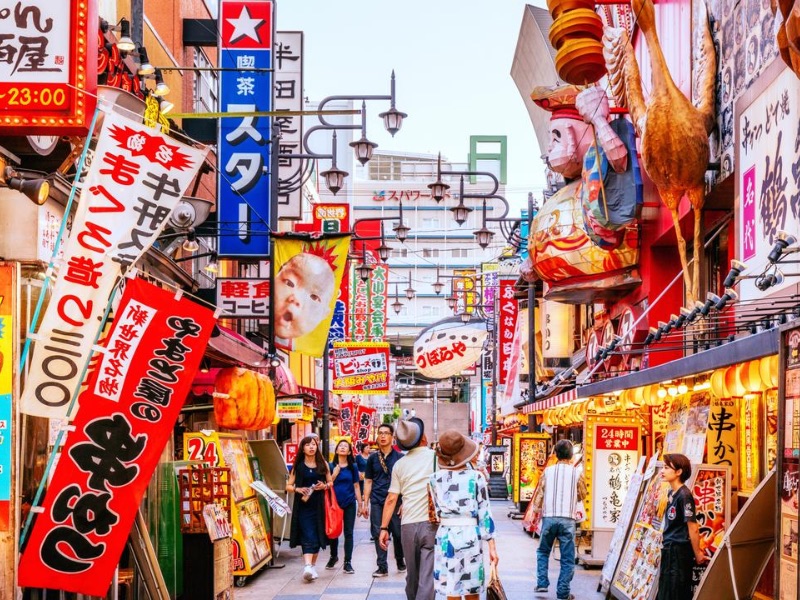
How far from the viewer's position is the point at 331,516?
16859mm

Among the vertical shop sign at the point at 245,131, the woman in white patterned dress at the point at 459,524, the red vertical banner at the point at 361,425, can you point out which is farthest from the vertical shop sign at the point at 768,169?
the red vertical banner at the point at 361,425

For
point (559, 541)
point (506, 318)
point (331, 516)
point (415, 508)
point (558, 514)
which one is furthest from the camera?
point (506, 318)

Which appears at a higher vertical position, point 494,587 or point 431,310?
point 431,310

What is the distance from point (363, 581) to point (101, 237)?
871 centimetres

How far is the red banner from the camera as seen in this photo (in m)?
8.59

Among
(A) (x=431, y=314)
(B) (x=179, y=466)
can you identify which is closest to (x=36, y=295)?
(B) (x=179, y=466)

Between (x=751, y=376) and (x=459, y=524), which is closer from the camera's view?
(x=751, y=376)

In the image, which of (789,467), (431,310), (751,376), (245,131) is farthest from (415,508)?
(431,310)

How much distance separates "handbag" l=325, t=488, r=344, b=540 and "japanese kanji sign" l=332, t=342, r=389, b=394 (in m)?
18.7

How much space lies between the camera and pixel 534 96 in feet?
75.1

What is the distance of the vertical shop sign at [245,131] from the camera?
758 inches

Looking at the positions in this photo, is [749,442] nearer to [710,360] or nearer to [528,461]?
[710,360]

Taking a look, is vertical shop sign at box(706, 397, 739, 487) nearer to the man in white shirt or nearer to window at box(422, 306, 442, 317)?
the man in white shirt

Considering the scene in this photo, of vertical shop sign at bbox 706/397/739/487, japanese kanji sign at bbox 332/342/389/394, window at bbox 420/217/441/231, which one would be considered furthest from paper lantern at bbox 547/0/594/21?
window at bbox 420/217/441/231
